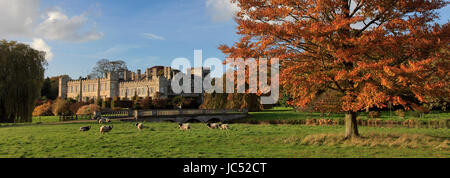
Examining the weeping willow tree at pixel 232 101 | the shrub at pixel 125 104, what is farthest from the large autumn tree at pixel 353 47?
the shrub at pixel 125 104

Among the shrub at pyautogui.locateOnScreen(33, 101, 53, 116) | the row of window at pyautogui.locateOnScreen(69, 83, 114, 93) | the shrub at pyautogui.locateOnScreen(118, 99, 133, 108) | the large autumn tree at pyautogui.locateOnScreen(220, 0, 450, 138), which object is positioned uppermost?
the row of window at pyautogui.locateOnScreen(69, 83, 114, 93)

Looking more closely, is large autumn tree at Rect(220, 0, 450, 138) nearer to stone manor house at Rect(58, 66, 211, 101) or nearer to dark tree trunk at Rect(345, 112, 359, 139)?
dark tree trunk at Rect(345, 112, 359, 139)

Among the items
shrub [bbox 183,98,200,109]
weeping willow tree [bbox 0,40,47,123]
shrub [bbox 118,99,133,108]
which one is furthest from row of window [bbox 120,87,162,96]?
weeping willow tree [bbox 0,40,47,123]

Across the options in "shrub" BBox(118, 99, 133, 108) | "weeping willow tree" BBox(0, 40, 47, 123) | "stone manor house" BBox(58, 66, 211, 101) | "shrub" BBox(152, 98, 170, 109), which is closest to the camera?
"weeping willow tree" BBox(0, 40, 47, 123)

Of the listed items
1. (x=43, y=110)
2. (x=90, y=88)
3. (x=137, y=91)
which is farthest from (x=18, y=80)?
(x=90, y=88)

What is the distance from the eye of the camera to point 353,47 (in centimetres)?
1031

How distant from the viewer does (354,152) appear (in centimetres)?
911

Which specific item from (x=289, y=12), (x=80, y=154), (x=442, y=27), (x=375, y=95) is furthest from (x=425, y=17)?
(x=80, y=154)

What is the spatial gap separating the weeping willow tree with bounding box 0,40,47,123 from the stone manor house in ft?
134

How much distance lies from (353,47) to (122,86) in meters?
70.9

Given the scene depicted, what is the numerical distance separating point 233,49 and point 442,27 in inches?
253

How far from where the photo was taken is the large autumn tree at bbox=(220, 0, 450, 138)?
9383 mm

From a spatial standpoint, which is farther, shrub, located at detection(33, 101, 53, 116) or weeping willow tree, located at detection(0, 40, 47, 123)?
shrub, located at detection(33, 101, 53, 116)
